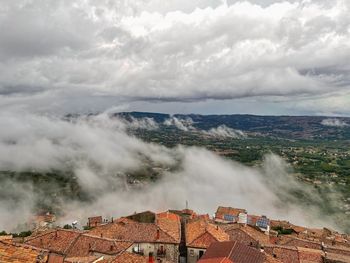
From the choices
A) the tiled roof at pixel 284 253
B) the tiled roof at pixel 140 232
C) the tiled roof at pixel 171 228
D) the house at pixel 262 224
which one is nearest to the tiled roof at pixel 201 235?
the tiled roof at pixel 171 228

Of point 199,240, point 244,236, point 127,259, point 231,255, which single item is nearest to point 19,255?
point 127,259

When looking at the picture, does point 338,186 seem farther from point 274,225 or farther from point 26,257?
point 26,257

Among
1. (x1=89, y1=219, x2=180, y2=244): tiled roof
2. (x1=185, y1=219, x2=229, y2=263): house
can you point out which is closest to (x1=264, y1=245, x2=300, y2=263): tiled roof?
(x1=185, y1=219, x2=229, y2=263): house

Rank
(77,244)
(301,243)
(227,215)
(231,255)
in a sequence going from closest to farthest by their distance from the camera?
(231,255)
(77,244)
(301,243)
(227,215)

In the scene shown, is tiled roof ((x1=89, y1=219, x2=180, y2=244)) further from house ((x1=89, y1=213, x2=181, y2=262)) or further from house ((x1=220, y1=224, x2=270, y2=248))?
house ((x1=220, y1=224, x2=270, y2=248))

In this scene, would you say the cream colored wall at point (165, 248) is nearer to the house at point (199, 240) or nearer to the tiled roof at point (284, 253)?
the house at point (199, 240)

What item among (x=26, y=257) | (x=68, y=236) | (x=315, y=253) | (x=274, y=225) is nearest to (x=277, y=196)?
(x=274, y=225)

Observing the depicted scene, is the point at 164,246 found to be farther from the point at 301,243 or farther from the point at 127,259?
the point at 301,243
